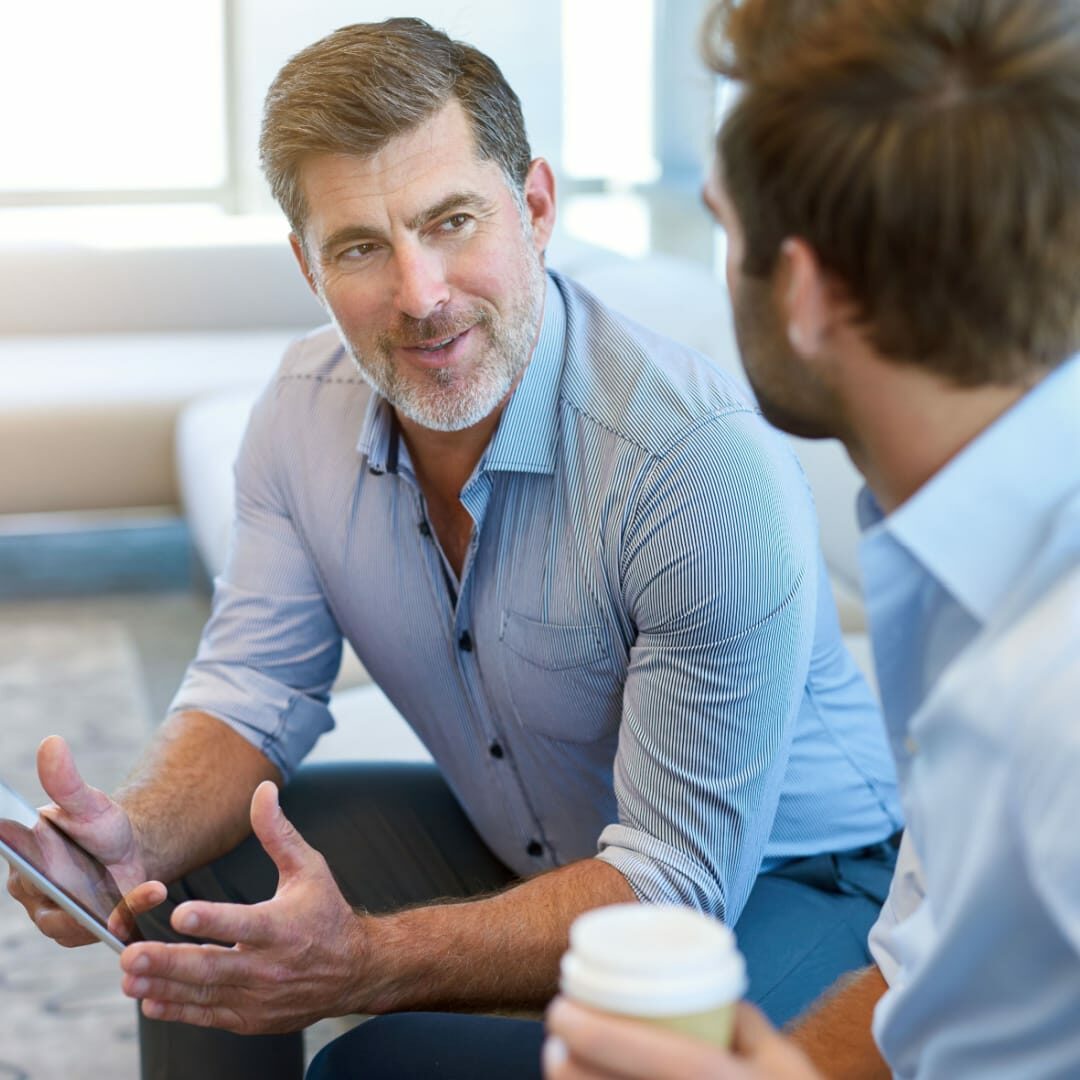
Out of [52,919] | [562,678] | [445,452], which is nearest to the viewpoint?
[52,919]

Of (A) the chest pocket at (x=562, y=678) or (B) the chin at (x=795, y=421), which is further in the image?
(A) the chest pocket at (x=562, y=678)

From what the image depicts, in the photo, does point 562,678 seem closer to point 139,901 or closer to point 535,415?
point 535,415

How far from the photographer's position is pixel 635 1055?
1.99ft

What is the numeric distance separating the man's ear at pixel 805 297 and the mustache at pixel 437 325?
606mm

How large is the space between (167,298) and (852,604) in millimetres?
2563

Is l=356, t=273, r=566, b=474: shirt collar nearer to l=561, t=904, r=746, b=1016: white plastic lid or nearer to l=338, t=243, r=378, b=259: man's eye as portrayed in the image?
l=338, t=243, r=378, b=259: man's eye

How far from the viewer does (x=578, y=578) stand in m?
1.35

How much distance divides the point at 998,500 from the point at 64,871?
0.81 metres

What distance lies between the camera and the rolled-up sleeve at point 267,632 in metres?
1.57

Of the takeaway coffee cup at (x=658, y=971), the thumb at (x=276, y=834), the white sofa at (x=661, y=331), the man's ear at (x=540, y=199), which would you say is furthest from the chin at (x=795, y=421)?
the white sofa at (x=661, y=331)

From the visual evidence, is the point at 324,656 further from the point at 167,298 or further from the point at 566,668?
the point at 167,298

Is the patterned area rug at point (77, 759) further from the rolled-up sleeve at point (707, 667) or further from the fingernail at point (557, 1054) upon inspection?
the fingernail at point (557, 1054)

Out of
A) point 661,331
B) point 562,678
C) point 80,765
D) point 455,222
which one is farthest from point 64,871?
point 661,331

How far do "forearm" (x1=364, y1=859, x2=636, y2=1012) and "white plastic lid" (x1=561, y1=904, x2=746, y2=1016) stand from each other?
0.62 meters
